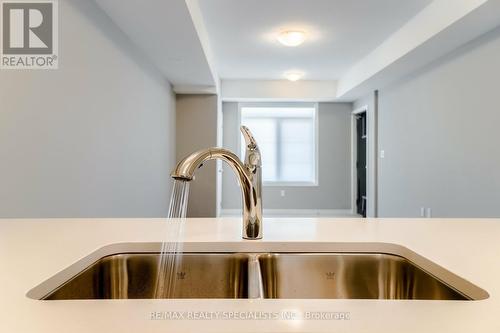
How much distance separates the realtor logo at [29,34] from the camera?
1.96 meters

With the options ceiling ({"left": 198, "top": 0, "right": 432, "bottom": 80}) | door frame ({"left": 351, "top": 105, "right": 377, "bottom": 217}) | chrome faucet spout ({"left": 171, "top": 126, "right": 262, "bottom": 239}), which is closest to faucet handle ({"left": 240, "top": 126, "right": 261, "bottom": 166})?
chrome faucet spout ({"left": 171, "top": 126, "right": 262, "bottom": 239})

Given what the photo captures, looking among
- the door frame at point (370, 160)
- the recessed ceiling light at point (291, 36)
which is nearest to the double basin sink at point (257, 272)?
the recessed ceiling light at point (291, 36)

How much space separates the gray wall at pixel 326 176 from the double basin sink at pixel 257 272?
636cm

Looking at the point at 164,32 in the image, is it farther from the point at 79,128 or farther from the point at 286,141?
the point at 286,141

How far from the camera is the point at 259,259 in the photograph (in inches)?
37.0

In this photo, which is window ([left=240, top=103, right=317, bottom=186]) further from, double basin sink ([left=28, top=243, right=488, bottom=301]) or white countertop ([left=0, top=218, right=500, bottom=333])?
double basin sink ([left=28, top=243, right=488, bottom=301])

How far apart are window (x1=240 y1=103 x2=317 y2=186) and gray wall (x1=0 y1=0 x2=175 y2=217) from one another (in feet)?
12.7

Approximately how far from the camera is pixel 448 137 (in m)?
3.84

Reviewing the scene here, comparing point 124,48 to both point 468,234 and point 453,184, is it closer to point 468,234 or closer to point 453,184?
point 468,234

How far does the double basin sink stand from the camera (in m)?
0.91

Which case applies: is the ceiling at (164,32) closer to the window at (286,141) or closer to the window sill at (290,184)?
the window at (286,141)

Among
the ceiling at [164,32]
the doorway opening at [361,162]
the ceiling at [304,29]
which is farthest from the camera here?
the doorway opening at [361,162]

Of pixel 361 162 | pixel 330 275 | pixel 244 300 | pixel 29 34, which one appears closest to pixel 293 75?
pixel 361 162

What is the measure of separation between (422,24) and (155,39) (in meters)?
2.77
